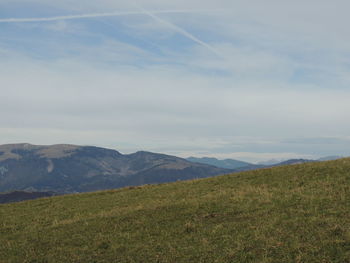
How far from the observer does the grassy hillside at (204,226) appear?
15430 mm

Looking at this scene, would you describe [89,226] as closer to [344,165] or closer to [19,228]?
[19,228]

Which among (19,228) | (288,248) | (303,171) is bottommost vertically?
(19,228)

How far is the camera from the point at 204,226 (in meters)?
20.2

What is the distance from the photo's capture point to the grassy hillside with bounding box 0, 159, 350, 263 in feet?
50.6

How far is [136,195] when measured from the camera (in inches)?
1411

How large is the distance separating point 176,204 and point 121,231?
669cm

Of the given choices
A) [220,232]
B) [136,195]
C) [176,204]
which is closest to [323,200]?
[220,232]

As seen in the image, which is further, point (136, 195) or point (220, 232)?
point (136, 195)

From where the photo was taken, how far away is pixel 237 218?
2102 centimetres

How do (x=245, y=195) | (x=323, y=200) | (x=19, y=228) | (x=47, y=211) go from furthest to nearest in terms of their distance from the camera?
(x=47, y=211)
(x=245, y=195)
(x=19, y=228)
(x=323, y=200)

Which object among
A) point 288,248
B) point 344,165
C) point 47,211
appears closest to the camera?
point 288,248

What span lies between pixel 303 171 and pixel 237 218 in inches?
643

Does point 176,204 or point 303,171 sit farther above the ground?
point 303,171

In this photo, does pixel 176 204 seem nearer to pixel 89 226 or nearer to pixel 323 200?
pixel 89 226
